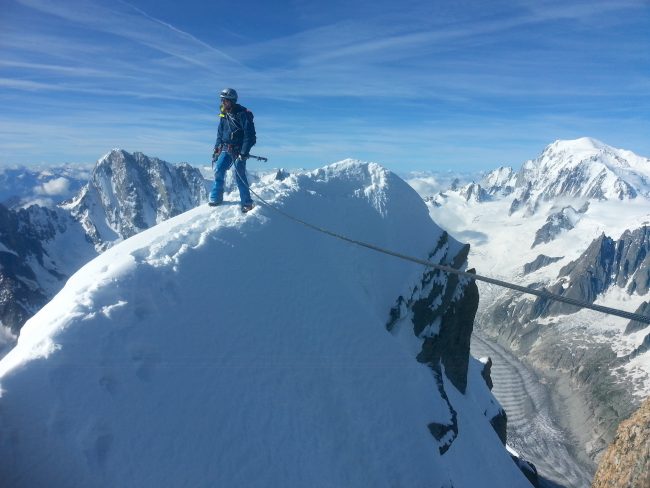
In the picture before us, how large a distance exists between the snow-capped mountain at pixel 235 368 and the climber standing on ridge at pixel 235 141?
1638 millimetres

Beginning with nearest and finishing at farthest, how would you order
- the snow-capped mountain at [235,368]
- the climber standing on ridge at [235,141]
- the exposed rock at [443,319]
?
1. the snow-capped mountain at [235,368]
2. the climber standing on ridge at [235,141]
3. the exposed rock at [443,319]

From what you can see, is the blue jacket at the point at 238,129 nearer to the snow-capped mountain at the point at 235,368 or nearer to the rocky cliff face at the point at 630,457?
the snow-capped mountain at the point at 235,368

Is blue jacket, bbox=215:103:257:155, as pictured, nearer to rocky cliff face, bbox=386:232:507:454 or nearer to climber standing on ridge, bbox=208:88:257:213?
climber standing on ridge, bbox=208:88:257:213

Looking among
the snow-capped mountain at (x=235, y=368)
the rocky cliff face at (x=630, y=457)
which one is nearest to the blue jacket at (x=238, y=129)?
the snow-capped mountain at (x=235, y=368)

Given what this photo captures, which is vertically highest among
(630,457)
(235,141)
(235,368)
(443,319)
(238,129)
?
(238,129)

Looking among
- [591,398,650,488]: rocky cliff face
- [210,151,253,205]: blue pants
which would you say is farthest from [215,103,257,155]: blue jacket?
[591,398,650,488]: rocky cliff face

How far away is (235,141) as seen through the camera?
22.8m

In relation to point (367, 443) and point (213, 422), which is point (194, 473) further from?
point (367, 443)

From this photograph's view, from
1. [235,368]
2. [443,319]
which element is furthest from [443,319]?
[235,368]

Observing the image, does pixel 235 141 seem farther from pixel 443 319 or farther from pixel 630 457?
pixel 443 319

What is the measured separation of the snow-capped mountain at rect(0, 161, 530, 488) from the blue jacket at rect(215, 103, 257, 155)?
11.0ft

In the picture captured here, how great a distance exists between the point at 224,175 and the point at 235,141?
6.03 feet

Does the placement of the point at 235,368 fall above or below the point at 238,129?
below

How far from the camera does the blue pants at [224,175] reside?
22594 mm
